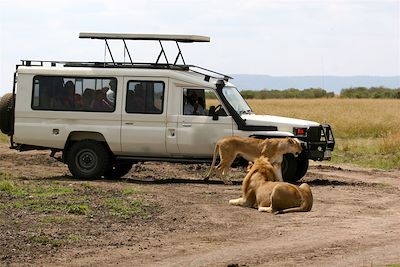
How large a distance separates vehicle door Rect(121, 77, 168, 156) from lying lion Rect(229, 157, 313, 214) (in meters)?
3.76

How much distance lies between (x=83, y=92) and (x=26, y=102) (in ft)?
3.40

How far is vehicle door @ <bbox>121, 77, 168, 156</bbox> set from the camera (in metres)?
18.1

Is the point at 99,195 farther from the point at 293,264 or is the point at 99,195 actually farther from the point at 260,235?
the point at 293,264

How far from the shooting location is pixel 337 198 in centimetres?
1561

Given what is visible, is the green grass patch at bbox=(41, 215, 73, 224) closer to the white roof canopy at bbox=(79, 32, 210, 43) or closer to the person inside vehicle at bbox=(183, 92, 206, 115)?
the person inside vehicle at bbox=(183, 92, 206, 115)

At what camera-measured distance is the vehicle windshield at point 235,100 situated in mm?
18219

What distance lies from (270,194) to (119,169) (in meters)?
6.43

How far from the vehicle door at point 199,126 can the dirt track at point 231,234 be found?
2.16 ft

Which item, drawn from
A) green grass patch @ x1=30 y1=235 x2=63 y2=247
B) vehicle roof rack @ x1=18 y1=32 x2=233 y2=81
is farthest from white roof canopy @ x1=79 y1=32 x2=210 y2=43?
green grass patch @ x1=30 y1=235 x2=63 y2=247

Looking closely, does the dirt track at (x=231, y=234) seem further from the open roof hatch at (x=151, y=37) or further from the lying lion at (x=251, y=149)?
the open roof hatch at (x=151, y=37)

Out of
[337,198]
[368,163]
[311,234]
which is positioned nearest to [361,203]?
[337,198]

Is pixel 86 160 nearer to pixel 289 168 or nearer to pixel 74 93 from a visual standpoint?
pixel 74 93

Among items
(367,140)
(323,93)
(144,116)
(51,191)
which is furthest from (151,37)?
(323,93)

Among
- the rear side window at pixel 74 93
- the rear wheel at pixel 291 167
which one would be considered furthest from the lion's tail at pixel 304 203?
the rear side window at pixel 74 93
